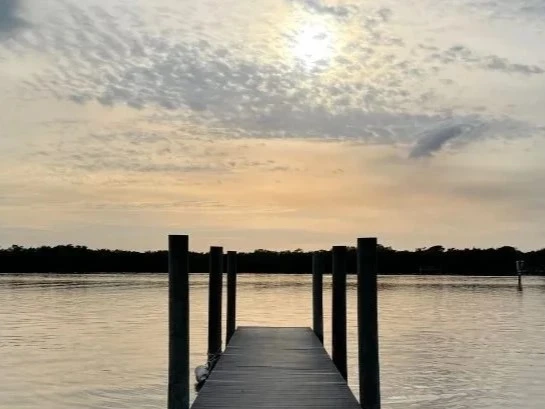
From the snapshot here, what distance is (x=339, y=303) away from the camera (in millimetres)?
16188

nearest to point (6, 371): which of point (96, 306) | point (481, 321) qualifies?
point (481, 321)

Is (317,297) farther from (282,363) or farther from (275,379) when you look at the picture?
(275,379)

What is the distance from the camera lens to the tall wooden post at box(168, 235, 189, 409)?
1027 centimetres

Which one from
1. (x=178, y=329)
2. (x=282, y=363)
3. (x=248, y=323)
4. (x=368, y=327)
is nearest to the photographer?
(x=178, y=329)

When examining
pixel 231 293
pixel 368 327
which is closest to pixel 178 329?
pixel 368 327

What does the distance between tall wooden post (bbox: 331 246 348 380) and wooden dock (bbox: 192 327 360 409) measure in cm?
44

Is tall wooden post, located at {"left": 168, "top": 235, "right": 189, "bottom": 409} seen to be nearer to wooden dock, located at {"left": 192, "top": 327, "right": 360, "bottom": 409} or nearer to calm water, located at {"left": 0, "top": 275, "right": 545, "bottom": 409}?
wooden dock, located at {"left": 192, "top": 327, "right": 360, "bottom": 409}

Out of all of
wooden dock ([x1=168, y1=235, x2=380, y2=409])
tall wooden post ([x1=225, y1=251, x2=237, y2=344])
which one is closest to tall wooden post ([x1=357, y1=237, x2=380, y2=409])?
wooden dock ([x1=168, y1=235, x2=380, y2=409])

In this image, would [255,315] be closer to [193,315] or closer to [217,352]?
[193,315]

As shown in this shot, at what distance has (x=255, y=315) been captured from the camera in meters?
41.1

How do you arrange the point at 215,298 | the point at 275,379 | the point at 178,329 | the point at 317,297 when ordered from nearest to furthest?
the point at 178,329
the point at 275,379
the point at 215,298
the point at 317,297

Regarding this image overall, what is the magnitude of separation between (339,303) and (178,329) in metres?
6.46

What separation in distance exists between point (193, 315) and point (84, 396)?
2419 centimetres

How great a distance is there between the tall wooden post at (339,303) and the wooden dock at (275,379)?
17.4 inches
